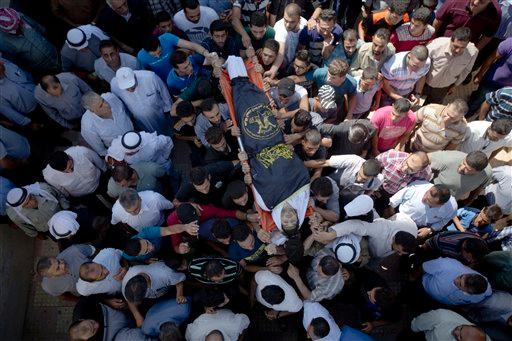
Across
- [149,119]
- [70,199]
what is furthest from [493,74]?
[70,199]

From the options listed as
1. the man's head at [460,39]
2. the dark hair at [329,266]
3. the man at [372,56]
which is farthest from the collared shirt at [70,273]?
the man's head at [460,39]

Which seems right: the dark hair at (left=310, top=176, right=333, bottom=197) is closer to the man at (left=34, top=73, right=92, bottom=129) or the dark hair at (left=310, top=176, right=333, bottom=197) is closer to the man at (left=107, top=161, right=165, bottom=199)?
the man at (left=107, top=161, right=165, bottom=199)

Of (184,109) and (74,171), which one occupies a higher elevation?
(184,109)

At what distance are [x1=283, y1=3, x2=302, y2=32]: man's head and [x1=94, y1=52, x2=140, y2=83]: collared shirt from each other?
2.03 meters

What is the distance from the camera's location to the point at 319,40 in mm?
5289

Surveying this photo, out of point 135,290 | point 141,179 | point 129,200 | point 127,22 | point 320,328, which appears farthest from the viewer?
point 127,22

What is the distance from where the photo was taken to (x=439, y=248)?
14.0ft

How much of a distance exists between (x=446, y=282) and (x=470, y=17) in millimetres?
3630

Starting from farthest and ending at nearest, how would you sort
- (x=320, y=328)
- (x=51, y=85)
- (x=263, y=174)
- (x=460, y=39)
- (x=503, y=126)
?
(x=460, y=39) → (x=51, y=85) → (x=503, y=126) → (x=263, y=174) → (x=320, y=328)

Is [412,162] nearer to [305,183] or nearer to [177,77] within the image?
[305,183]

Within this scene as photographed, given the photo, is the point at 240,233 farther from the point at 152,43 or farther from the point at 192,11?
the point at 192,11

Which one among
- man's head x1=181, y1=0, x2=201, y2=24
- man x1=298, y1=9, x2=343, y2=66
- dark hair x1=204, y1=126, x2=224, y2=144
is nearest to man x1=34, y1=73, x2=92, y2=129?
man's head x1=181, y1=0, x2=201, y2=24

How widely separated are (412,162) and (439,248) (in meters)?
0.99

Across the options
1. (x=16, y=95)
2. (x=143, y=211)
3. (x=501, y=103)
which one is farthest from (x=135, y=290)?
(x=501, y=103)
